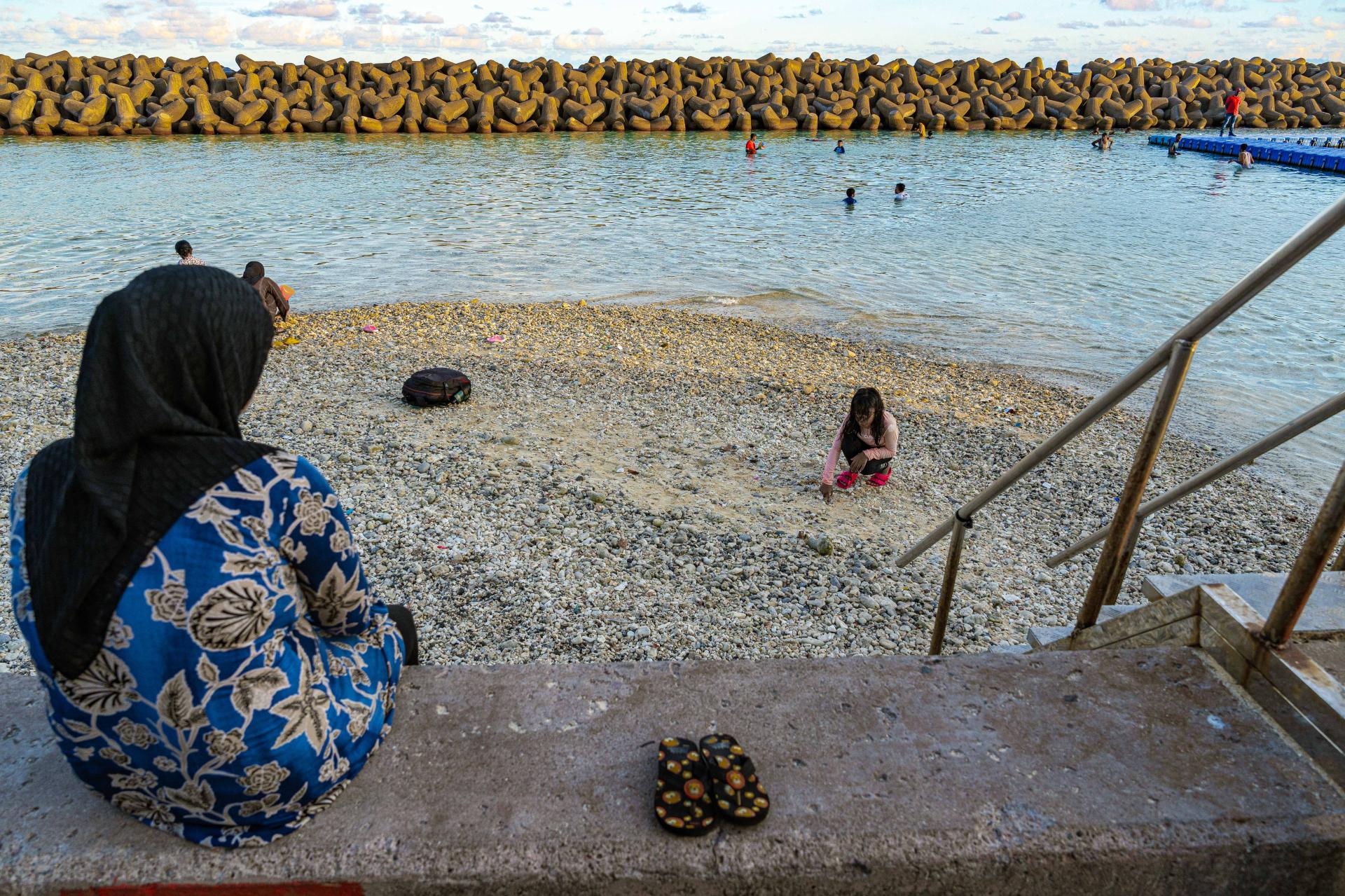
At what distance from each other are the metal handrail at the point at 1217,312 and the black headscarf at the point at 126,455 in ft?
7.16

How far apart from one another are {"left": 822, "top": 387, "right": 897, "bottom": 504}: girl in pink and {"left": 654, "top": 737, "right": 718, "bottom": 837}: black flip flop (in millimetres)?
4569

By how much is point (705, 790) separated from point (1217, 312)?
166 centimetres

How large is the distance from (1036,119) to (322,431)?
176 ft

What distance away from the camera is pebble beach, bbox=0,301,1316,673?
15.8 ft

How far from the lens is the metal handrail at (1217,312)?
178 cm

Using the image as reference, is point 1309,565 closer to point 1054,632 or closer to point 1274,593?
point 1274,593


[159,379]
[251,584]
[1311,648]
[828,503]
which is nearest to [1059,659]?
[1311,648]

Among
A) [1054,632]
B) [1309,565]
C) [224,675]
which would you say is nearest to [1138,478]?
[1309,565]

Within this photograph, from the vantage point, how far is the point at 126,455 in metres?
1.62

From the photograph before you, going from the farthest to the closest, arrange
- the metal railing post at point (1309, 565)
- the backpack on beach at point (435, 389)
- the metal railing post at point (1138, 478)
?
the backpack on beach at point (435, 389) → the metal railing post at point (1138, 478) → the metal railing post at point (1309, 565)

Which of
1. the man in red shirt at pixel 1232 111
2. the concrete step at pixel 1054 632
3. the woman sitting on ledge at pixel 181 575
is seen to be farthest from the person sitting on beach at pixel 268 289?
the man in red shirt at pixel 1232 111

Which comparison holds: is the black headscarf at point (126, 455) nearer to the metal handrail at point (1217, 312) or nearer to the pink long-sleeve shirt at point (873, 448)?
the metal handrail at point (1217, 312)

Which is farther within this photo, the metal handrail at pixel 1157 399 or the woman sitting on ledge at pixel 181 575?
the metal handrail at pixel 1157 399

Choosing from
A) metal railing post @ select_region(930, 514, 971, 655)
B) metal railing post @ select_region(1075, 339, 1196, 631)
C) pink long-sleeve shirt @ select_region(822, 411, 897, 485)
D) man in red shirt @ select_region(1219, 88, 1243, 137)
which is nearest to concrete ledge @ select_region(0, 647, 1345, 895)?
metal railing post @ select_region(1075, 339, 1196, 631)
